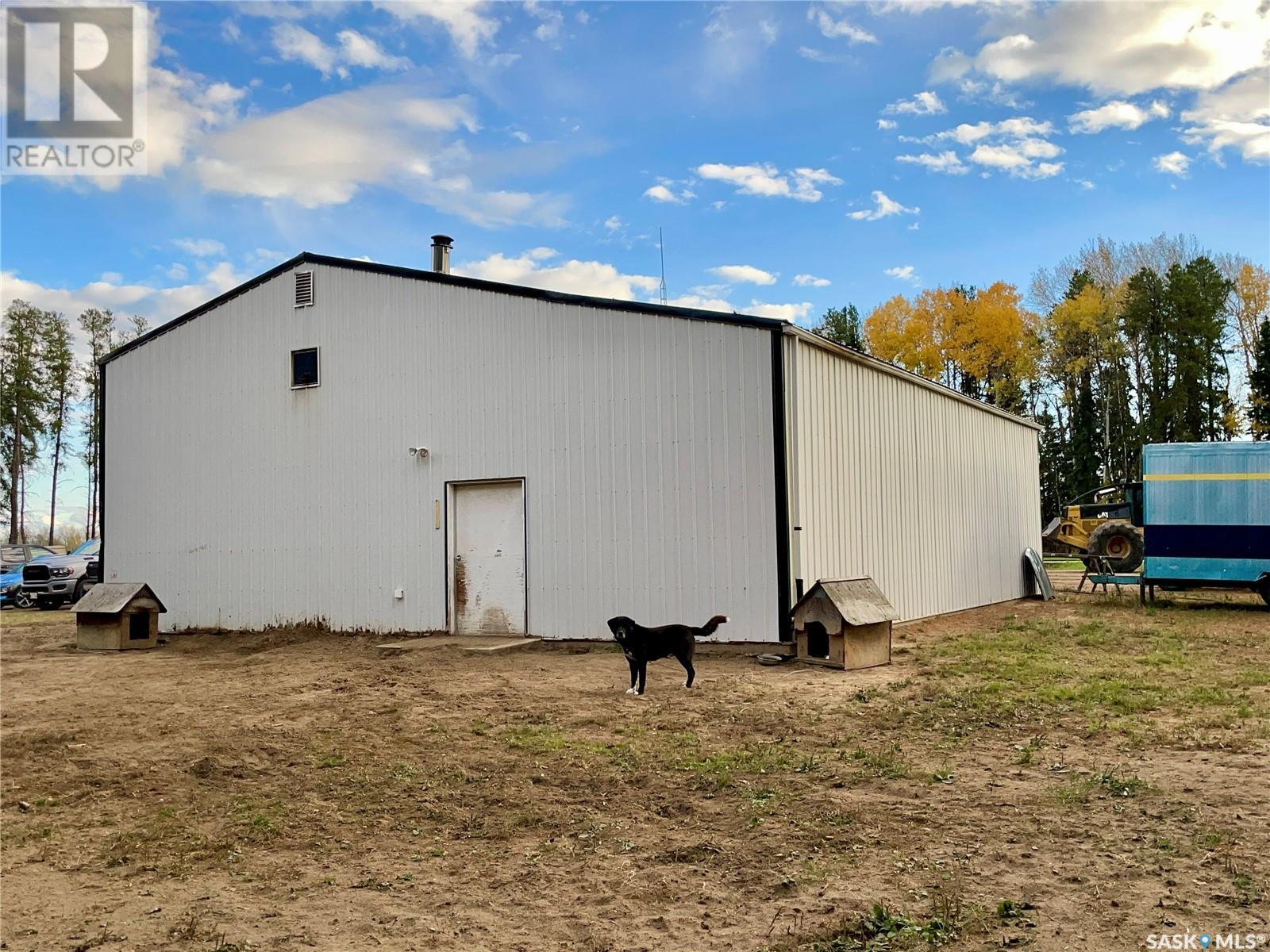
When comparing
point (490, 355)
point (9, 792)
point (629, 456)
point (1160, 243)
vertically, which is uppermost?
point (1160, 243)

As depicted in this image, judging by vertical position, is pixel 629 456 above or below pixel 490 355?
below

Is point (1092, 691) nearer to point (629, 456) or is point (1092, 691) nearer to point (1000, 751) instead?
point (1000, 751)

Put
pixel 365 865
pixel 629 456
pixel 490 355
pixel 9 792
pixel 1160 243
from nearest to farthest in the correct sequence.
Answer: pixel 365 865 < pixel 9 792 < pixel 629 456 < pixel 490 355 < pixel 1160 243

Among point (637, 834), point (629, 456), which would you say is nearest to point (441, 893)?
point (637, 834)

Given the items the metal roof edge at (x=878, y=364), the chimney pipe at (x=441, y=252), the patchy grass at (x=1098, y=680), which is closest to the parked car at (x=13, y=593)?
the chimney pipe at (x=441, y=252)

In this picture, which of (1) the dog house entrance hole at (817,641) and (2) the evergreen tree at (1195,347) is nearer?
(1) the dog house entrance hole at (817,641)

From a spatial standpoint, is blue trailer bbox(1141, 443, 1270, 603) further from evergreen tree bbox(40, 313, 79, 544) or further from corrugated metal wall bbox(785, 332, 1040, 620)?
evergreen tree bbox(40, 313, 79, 544)

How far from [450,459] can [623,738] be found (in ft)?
24.9

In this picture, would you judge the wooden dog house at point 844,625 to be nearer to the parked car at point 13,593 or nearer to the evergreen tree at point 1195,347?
the parked car at point 13,593

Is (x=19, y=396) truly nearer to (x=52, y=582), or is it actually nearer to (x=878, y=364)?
(x=52, y=582)

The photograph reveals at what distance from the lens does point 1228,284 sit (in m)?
40.1

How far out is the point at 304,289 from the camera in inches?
589

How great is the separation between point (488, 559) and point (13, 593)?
1676 centimetres

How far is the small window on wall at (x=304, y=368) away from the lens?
14.8 m
